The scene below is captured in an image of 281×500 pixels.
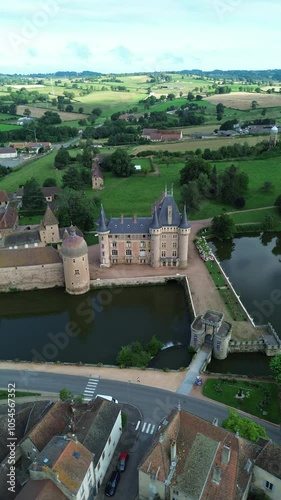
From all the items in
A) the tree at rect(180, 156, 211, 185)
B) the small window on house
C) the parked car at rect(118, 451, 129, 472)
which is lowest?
the parked car at rect(118, 451, 129, 472)

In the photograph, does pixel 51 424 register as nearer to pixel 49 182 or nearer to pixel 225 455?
pixel 225 455

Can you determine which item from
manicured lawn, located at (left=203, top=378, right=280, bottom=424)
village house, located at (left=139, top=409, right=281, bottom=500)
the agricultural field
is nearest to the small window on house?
village house, located at (left=139, top=409, right=281, bottom=500)

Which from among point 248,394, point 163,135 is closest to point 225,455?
point 248,394

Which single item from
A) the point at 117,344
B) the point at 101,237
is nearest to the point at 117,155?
the point at 101,237

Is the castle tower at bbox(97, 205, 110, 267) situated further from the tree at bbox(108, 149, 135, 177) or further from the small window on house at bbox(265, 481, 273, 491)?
the tree at bbox(108, 149, 135, 177)

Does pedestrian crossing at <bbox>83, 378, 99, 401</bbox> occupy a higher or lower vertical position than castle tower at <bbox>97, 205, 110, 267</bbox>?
lower

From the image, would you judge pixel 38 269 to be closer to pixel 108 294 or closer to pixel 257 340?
pixel 108 294
